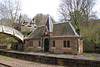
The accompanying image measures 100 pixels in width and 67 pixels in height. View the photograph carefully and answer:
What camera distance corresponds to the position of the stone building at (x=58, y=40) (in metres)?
16.6

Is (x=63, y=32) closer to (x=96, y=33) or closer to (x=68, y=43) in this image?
(x=68, y=43)

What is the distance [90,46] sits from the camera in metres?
20.0

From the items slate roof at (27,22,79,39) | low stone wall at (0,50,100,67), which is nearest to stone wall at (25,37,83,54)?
slate roof at (27,22,79,39)

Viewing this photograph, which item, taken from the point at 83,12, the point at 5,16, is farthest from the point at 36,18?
the point at 83,12

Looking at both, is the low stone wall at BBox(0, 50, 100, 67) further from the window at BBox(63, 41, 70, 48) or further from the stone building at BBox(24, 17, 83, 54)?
the window at BBox(63, 41, 70, 48)

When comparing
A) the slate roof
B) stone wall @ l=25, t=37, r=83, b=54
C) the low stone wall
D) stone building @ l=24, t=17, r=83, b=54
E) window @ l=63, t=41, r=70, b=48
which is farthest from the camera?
the slate roof

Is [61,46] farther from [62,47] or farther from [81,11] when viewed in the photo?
[81,11]

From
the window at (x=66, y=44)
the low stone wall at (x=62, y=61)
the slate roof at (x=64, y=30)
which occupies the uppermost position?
the slate roof at (x=64, y=30)

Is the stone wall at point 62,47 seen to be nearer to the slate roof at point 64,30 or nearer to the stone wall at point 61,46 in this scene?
the stone wall at point 61,46

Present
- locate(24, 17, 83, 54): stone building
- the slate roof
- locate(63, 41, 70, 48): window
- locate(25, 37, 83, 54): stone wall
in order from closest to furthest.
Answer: locate(25, 37, 83, 54): stone wall
locate(24, 17, 83, 54): stone building
locate(63, 41, 70, 48): window
the slate roof

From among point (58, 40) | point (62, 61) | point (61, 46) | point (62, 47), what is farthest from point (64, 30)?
point (62, 61)

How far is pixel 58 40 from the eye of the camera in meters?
18.1

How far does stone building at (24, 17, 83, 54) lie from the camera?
1662 centimetres

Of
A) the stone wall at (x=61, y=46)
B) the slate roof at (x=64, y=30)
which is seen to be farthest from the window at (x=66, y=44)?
the slate roof at (x=64, y=30)
